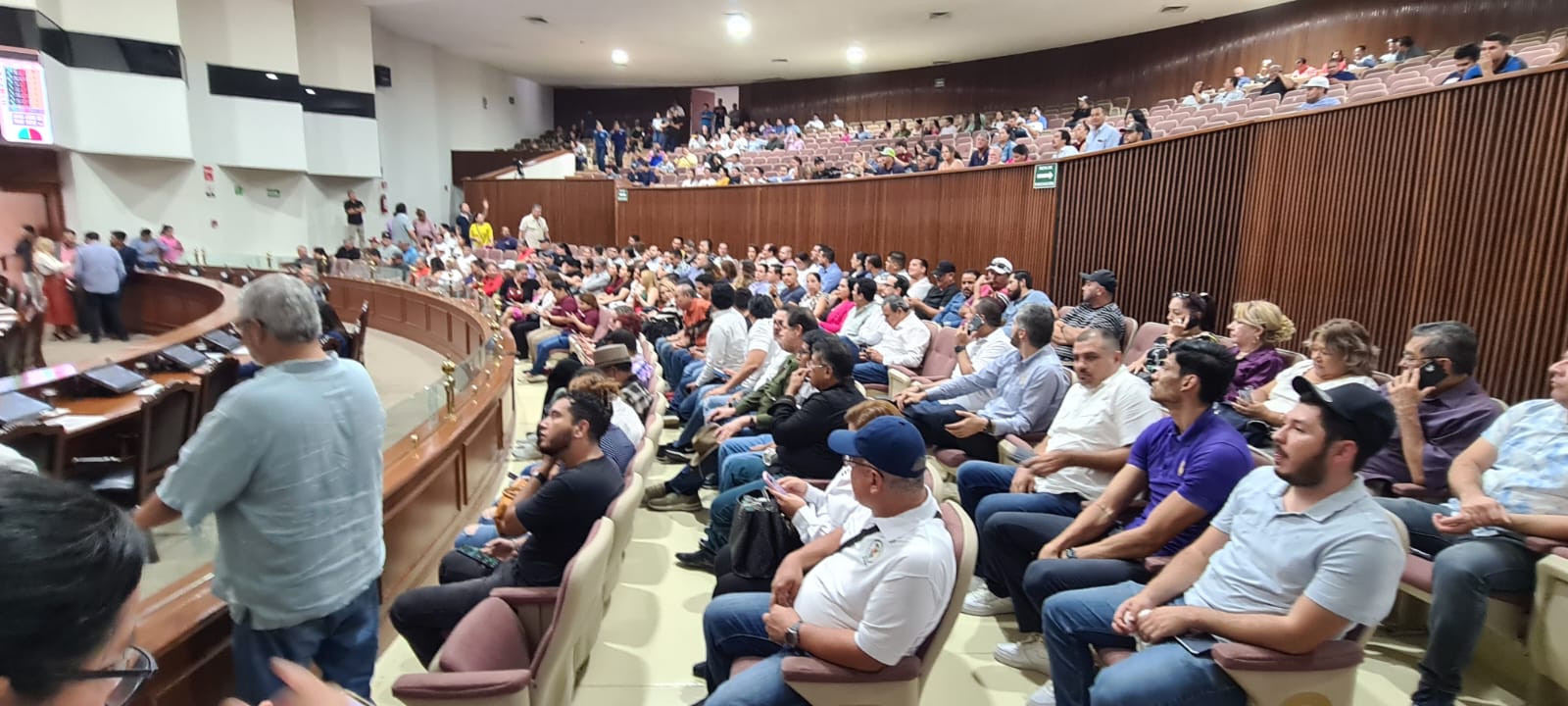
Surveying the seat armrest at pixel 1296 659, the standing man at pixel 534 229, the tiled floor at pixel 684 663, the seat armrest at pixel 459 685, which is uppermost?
the standing man at pixel 534 229

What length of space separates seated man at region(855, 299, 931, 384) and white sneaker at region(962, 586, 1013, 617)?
2508mm

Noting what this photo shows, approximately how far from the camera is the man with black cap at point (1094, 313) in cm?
501

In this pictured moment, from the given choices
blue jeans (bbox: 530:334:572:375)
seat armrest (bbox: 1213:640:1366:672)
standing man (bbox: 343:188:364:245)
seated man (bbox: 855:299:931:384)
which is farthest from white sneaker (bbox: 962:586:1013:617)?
standing man (bbox: 343:188:364:245)

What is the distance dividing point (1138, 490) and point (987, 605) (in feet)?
2.93

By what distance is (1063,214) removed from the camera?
7.90 metres

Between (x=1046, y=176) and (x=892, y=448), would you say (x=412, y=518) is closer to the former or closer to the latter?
(x=892, y=448)

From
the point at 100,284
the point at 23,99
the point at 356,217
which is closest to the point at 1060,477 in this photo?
the point at 100,284

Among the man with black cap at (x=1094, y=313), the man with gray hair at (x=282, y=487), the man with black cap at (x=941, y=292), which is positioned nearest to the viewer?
the man with gray hair at (x=282, y=487)

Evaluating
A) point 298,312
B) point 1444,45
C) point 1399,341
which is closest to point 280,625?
point 298,312

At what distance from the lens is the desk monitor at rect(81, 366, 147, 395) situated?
437 cm

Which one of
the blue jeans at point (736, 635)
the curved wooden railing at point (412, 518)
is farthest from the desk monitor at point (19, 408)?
the blue jeans at point (736, 635)

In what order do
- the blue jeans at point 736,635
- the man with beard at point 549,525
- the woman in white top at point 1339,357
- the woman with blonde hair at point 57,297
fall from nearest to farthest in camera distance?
1. the blue jeans at point 736,635
2. the man with beard at point 549,525
3. the woman in white top at point 1339,357
4. the woman with blonde hair at point 57,297

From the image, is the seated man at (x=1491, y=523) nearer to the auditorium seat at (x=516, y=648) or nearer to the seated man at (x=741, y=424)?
the auditorium seat at (x=516, y=648)

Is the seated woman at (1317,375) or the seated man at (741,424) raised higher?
the seated woman at (1317,375)
